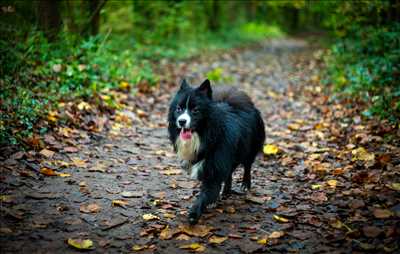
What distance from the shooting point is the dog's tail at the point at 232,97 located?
19.0 feet

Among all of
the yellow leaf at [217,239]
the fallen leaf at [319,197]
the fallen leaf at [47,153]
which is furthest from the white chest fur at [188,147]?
the fallen leaf at [47,153]

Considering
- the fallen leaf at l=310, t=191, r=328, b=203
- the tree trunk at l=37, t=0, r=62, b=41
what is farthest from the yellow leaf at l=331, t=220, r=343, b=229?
the tree trunk at l=37, t=0, r=62, b=41

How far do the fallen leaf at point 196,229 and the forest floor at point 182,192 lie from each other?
2 cm

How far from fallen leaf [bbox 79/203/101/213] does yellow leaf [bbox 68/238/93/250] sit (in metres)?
0.75

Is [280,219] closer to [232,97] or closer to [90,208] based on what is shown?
[232,97]

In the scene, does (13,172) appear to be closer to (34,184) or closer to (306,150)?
(34,184)

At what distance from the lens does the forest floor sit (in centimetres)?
427

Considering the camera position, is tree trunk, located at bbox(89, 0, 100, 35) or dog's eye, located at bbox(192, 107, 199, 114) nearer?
dog's eye, located at bbox(192, 107, 199, 114)

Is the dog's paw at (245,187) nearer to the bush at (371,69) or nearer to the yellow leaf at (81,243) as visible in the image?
the yellow leaf at (81,243)

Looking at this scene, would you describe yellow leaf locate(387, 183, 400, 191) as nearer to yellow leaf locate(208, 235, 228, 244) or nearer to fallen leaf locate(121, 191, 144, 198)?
yellow leaf locate(208, 235, 228, 244)

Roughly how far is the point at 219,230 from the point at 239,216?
0.49 meters

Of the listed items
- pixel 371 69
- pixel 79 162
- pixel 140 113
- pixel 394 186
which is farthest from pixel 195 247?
pixel 371 69

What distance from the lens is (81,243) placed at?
4.13 meters

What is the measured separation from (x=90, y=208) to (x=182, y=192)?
1411 millimetres
